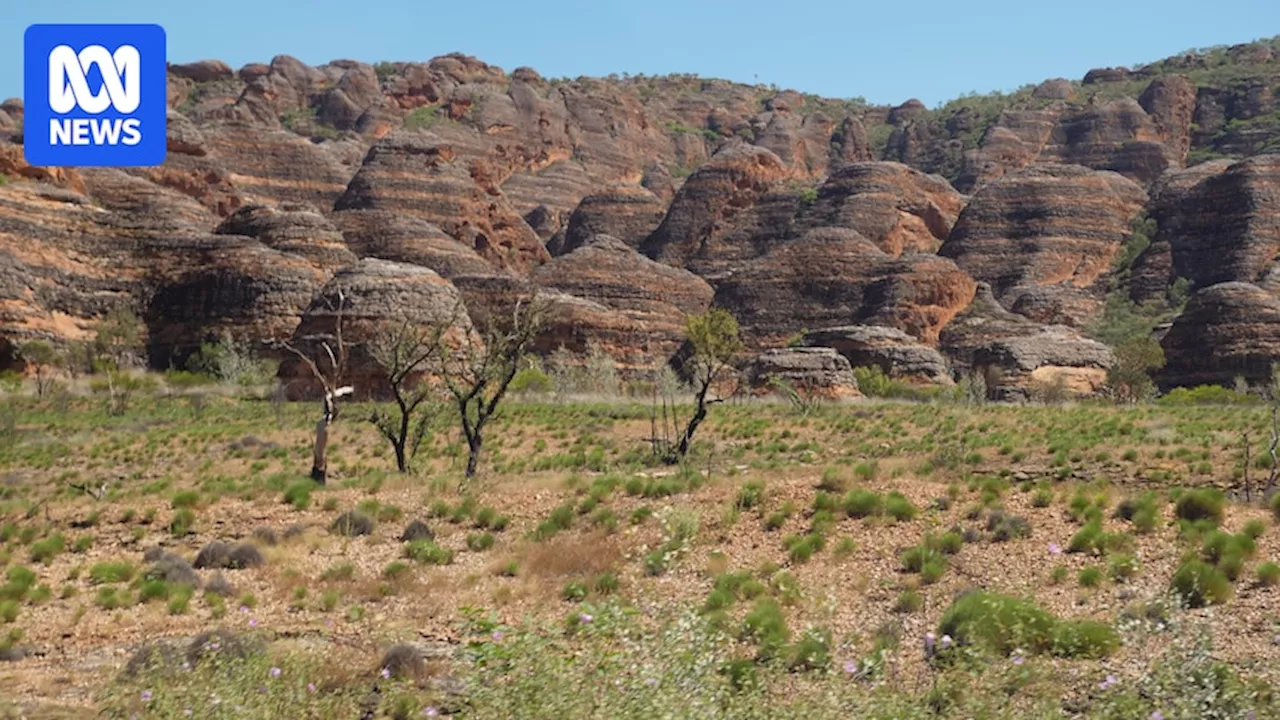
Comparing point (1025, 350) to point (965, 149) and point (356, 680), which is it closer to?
point (356, 680)

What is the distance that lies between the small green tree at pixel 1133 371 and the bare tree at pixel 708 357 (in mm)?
20773

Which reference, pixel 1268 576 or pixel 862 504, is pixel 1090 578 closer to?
pixel 1268 576

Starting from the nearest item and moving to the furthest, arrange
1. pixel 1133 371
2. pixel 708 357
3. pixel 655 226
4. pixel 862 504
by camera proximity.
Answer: pixel 862 504, pixel 708 357, pixel 1133 371, pixel 655 226

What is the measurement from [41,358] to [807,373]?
3945 centimetres

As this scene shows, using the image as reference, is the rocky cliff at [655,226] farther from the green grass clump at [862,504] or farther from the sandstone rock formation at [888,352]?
the green grass clump at [862,504]

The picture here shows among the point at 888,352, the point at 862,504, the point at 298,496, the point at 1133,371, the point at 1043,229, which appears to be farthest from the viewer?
the point at 1043,229

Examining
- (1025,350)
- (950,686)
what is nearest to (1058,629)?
(950,686)

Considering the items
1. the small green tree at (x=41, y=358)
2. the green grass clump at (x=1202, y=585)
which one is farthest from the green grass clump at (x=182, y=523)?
the small green tree at (x=41, y=358)

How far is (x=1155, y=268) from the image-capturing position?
89875 mm

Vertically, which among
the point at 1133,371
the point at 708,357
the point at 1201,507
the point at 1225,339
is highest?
the point at 1225,339

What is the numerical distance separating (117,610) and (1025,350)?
6245cm

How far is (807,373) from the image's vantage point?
207 ft

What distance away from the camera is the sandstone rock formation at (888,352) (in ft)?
227

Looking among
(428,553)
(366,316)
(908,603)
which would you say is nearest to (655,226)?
(366,316)
